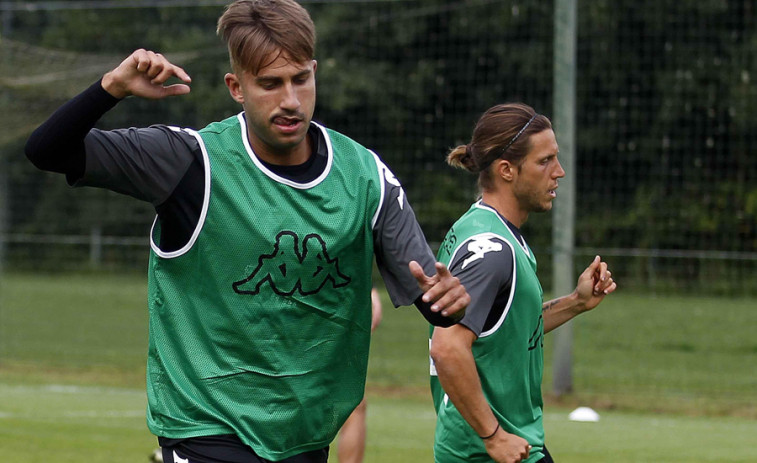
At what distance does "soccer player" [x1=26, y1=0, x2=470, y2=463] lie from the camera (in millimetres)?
3270

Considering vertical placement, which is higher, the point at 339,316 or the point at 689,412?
the point at 339,316

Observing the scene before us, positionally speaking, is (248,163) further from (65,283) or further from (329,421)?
(65,283)

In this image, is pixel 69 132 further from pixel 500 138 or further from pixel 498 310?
pixel 500 138

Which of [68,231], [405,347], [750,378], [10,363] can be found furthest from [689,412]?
[68,231]

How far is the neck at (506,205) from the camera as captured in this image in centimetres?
462

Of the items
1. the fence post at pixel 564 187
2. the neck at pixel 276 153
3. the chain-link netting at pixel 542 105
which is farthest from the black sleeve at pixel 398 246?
the chain-link netting at pixel 542 105

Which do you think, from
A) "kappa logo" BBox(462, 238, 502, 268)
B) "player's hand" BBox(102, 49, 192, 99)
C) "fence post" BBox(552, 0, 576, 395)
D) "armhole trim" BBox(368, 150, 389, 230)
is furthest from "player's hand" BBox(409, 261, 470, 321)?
"fence post" BBox(552, 0, 576, 395)

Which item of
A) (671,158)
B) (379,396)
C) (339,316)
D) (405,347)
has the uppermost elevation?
(339,316)

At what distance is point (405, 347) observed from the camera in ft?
59.7

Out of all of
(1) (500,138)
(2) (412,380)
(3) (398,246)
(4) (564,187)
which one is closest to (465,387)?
(3) (398,246)

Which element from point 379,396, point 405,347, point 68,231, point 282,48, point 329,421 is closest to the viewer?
point 282,48

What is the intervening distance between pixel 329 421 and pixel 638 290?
1246 cm

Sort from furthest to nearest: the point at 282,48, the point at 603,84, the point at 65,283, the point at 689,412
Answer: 1. the point at 65,283
2. the point at 603,84
3. the point at 689,412
4. the point at 282,48

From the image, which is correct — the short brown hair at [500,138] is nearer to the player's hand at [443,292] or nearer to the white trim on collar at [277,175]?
the white trim on collar at [277,175]
